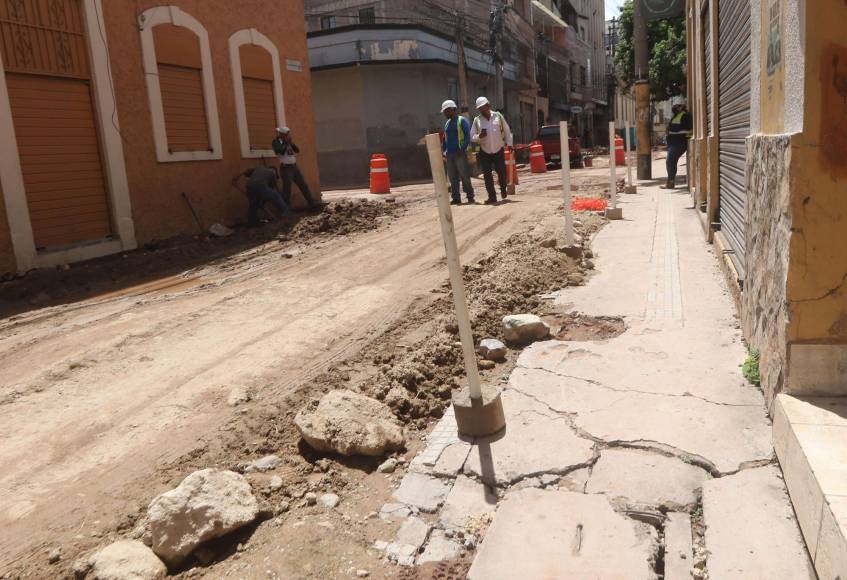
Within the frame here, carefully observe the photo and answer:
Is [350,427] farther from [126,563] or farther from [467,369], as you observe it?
[126,563]

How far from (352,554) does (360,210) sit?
384 inches

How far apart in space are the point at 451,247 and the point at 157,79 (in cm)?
909

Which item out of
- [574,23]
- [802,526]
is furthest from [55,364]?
[574,23]

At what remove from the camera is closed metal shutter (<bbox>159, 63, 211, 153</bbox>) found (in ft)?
35.4

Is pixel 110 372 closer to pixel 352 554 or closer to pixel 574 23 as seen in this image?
pixel 352 554

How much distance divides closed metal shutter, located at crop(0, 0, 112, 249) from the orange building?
16mm

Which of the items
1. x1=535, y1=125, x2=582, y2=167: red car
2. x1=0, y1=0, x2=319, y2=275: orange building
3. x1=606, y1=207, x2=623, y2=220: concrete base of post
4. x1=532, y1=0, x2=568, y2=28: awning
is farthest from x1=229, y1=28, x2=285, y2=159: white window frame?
x1=532, y1=0, x2=568, y2=28: awning

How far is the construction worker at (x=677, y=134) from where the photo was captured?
41.2ft

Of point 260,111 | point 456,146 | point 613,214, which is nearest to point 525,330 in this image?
point 613,214

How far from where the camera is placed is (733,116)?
6.01 meters

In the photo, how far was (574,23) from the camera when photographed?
2099 inches

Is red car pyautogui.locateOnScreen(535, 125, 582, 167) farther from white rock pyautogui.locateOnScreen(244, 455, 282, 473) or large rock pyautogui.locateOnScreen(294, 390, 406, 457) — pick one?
white rock pyautogui.locateOnScreen(244, 455, 282, 473)

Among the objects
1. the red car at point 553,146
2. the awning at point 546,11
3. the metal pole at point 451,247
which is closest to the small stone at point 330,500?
the metal pole at point 451,247

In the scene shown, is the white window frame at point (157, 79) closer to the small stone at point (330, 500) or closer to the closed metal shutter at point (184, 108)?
the closed metal shutter at point (184, 108)
